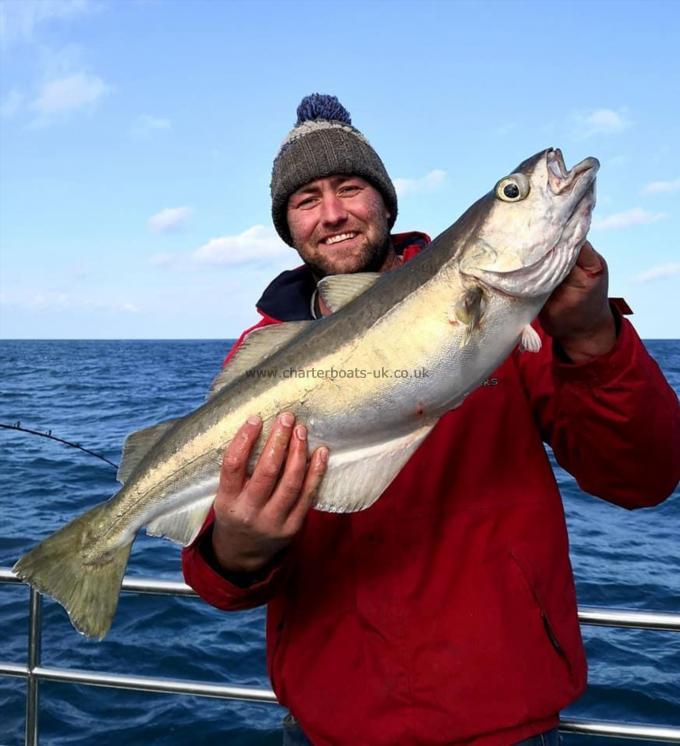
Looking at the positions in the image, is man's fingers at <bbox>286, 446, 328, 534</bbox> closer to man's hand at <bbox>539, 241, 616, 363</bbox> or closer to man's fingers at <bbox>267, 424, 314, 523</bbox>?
man's fingers at <bbox>267, 424, 314, 523</bbox>

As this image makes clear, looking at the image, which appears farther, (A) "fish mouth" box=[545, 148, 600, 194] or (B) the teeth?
(B) the teeth

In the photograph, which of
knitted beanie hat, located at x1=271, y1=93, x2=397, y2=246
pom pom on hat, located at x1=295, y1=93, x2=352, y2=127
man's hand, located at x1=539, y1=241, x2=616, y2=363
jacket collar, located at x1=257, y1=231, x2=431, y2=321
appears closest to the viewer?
man's hand, located at x1=539, y1=241, x2=616, y2=363

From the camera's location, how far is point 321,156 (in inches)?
156

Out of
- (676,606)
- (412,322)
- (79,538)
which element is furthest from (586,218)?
(676,606)

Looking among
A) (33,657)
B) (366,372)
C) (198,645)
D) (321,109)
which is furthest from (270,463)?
(198,645)

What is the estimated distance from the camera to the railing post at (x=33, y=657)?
12.5 feet

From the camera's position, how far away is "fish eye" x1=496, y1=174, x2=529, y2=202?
2498 mm

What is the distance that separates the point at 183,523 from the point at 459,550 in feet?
3.82

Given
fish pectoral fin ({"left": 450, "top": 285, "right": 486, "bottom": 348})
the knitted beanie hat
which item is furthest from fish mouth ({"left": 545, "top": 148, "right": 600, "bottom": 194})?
the knitted beanie hat

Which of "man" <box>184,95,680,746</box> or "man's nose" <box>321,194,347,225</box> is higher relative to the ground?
"man's nose" <box>321,194,347,225</box>

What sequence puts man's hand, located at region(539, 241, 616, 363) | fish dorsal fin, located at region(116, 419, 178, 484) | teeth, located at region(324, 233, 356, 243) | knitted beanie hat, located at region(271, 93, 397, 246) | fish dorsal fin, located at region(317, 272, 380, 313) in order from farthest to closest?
knitted beanie hat, located at region(271, 93, 397, 246) → teeth, located at region(324, 233, 356, 243) → fish dorsal fin, located at region(116, 419, 178, 484) → fish dorsal fin, located at region(317, 272, 380, 313) → man's hand, located at region(539, 241, 616, 363)

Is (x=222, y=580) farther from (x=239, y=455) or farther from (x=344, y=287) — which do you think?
(x=344, y=287)

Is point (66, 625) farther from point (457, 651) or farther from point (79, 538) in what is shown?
point (457, 651)

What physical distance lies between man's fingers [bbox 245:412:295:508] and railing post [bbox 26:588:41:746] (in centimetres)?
179
